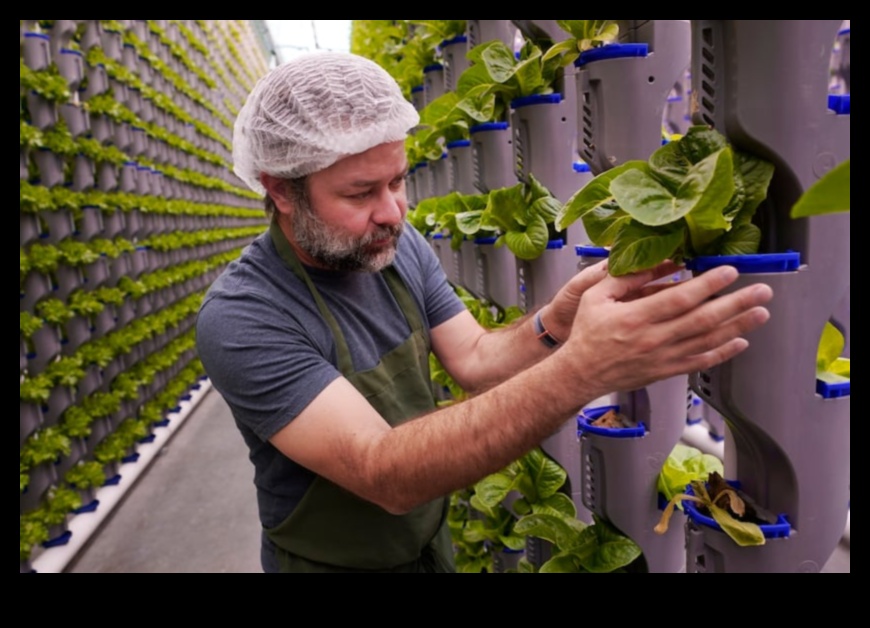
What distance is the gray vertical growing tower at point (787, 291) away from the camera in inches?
30.5

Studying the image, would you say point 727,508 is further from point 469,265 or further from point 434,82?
point 434,82

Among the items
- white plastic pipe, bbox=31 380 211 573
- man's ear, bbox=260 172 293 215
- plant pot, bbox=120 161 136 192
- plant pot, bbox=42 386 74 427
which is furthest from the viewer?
plant pot, bbox=120 161 136 192

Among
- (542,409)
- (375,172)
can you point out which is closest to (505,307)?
(375,172)

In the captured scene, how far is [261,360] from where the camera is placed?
117 centimetres

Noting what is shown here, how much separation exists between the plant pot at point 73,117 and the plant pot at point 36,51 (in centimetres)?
30

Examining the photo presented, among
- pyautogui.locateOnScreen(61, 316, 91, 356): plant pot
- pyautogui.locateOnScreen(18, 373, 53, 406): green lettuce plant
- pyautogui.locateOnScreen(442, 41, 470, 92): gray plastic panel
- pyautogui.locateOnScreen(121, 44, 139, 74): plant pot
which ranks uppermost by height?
pyautogui.locateOnScreen(121, 44, 139, 74): plant pot

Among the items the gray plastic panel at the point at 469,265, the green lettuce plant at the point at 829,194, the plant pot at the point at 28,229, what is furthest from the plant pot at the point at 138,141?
the green lettuce plant at the point at 829,194

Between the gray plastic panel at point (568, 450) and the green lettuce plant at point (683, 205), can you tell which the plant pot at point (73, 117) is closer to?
the gray plastic panel at point (568, 450)

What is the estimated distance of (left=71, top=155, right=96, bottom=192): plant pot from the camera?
3273mm

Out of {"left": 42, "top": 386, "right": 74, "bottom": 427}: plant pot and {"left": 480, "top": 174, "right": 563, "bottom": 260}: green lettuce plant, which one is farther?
{"left": 42, "top": 386, "right": 74, "bottom": 427}: plant pot

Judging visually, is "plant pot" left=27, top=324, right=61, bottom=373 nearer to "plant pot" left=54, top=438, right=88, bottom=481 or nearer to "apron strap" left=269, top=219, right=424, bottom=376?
"plant pot" left=54, top=438, right=88, bottom=481

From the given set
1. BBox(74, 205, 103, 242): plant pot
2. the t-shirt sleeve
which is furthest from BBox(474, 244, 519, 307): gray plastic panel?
BBox(74, 205, 103, 242): plant pot

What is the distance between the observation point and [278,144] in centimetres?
133

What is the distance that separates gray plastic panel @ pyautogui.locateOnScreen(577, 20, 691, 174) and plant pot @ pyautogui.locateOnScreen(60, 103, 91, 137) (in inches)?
111
